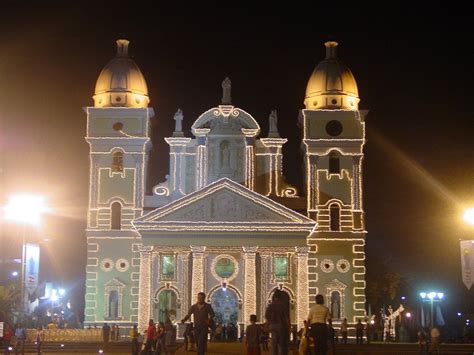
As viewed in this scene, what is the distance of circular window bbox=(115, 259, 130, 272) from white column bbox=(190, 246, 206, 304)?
4913mm

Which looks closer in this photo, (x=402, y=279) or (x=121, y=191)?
(x=121, y=191)

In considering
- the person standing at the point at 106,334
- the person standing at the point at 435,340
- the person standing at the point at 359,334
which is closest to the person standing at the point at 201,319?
the person standing at the point at 435,340

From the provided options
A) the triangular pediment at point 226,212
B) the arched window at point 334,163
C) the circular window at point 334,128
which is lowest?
the triangular pediment at point 226,212

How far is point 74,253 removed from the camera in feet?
285

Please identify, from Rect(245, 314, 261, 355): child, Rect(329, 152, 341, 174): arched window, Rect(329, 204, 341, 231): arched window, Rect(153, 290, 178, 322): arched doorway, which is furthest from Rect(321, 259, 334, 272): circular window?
Rect(245, 314, 261, 355): child

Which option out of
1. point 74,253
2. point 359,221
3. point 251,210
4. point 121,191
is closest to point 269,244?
point 251,210

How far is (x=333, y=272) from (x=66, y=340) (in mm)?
20389

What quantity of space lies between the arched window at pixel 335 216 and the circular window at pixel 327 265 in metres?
2.34

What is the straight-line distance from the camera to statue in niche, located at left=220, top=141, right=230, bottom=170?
68.5 m

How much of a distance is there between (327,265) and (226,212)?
8.15m

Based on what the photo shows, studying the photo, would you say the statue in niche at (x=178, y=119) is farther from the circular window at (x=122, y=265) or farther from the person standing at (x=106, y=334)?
the person standing at (x=106, y=334)

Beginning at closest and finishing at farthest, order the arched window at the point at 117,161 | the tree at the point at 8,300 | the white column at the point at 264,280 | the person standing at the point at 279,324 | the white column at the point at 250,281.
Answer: the person standing at the point at 279,324 < the tree at the point at 8,300 < the white column at the point at 250,281 < the white column at the point at 264,280 < the arched window at the point at 117,161

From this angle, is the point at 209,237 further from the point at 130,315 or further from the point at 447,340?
the point at 447,340

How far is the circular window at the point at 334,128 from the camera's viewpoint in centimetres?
6862
